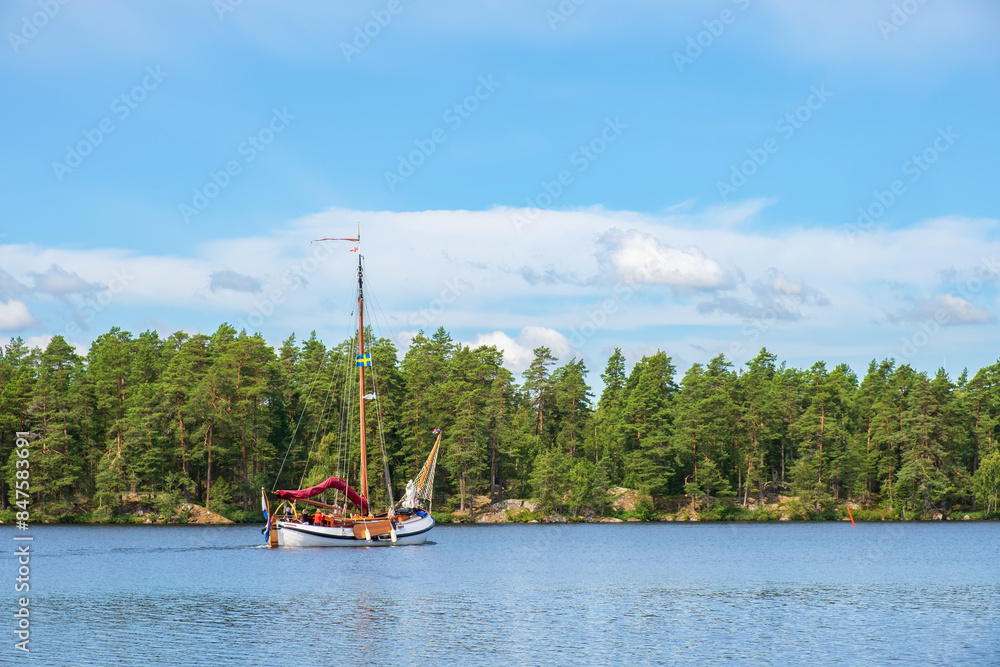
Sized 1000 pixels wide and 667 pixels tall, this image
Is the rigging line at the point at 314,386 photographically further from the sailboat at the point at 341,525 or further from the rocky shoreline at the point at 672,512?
the sailboat at the point at 341,525

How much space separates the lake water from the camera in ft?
119

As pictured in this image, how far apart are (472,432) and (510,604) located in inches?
3111

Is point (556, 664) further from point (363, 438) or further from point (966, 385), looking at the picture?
point (966, 385)

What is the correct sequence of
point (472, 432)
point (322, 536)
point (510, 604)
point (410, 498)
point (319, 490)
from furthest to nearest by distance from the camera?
point (472, 432) < point (410, 498) < point (322, 536) < point (319, 490) < point (510, 604)

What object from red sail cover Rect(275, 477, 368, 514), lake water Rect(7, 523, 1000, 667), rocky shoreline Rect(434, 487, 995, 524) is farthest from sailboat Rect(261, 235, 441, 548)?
rocky shoreline Rect(434, 487, 995, 524)

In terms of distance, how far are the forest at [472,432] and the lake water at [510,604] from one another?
32756mm

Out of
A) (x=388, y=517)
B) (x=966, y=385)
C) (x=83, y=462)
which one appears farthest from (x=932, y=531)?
(x=83, y=462)

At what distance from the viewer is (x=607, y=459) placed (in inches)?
5167

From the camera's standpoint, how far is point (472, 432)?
127 meters

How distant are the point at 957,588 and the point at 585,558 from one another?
26237 mm

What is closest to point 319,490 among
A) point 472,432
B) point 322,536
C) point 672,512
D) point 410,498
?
point 322,536

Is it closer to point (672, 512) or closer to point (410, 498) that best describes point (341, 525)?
point (410, 498)

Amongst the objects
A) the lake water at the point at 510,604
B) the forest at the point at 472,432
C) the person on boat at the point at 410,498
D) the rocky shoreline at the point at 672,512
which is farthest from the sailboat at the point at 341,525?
the rocky shoreline at the point at 672,512

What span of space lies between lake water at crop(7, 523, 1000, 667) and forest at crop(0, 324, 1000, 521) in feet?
107
